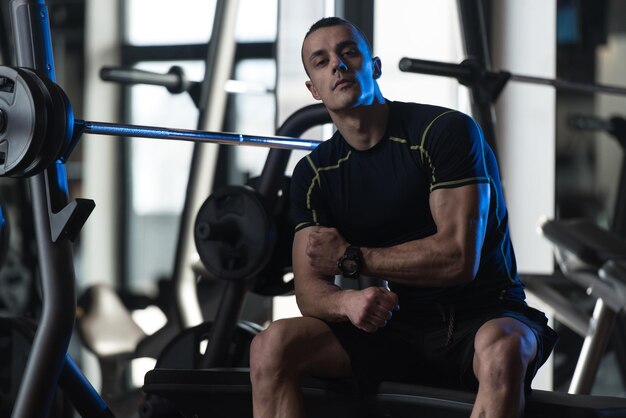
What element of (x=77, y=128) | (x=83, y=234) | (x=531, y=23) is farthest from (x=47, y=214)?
(x=531, y=23)

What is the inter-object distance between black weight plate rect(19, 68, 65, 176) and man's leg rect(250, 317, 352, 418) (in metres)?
0.59

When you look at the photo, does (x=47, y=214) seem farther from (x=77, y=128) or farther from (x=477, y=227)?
(x=477, y=227)

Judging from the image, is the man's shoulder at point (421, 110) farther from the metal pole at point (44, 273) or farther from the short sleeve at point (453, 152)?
the metal pole at point (44, 273)

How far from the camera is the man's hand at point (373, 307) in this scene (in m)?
1.85

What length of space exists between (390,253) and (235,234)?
691mm

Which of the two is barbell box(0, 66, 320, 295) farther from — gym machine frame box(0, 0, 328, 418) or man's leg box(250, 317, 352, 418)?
man's leg box(250, 317, 352, 418)

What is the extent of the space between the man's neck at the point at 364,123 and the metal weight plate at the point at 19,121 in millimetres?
660

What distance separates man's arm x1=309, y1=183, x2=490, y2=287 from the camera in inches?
73.7

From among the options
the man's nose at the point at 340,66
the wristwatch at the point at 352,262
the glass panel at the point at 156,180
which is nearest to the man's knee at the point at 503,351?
the wristwatch at the point at 352,262

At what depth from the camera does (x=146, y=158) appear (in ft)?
10.9

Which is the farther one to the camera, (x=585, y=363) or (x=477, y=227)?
(x=585, y=363)

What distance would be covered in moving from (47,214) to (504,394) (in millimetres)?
1082

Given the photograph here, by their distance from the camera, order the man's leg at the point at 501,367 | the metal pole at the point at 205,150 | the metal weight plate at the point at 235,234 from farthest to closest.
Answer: the metal pole at the point at 205,150, the metal weight plate at the point at 235,234, the man's leg at the point at 501,367

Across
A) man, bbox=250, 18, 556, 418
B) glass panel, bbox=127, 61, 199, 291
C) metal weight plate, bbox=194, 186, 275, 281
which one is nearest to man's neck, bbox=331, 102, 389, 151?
man, bbox=250, 18, 556, 418
